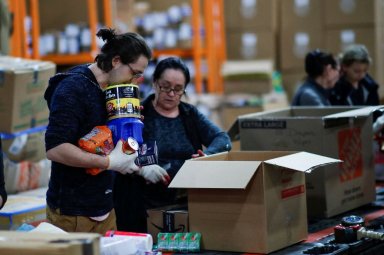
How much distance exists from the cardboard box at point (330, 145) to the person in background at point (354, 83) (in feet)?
4.14

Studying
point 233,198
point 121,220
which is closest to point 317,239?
point 233,198

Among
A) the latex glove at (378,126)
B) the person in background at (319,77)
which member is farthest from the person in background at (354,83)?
the latex glove at (378,126)

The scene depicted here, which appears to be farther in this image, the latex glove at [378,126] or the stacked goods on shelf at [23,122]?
the stacked goods on shelf at [23,122]

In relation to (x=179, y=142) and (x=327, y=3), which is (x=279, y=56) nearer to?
(x=327, y=3)

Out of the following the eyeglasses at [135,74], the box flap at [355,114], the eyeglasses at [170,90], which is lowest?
the box flap at [355,114]

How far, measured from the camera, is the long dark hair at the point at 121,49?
117 inches

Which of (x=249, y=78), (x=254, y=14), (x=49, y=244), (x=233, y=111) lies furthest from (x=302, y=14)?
(x=49, y=244)

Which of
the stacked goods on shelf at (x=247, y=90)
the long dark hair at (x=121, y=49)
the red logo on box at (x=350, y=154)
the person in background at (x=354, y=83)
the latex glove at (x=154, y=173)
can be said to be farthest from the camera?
the stacked goods on shelf at (x=247, y=90)

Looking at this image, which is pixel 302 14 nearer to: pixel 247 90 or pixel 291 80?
pixel 291 80

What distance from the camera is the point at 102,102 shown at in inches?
117

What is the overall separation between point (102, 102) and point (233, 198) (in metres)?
Answer: 0.65

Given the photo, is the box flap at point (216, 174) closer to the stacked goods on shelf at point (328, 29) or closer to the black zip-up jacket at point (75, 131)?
the black zip-up jacket at point (75, 131)

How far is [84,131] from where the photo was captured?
2.93 meters

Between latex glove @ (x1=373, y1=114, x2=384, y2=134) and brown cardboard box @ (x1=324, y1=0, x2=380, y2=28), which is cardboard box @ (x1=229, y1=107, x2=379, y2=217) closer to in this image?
latex glove @ (x1=373, y1=114, x2=384, y2=134)
